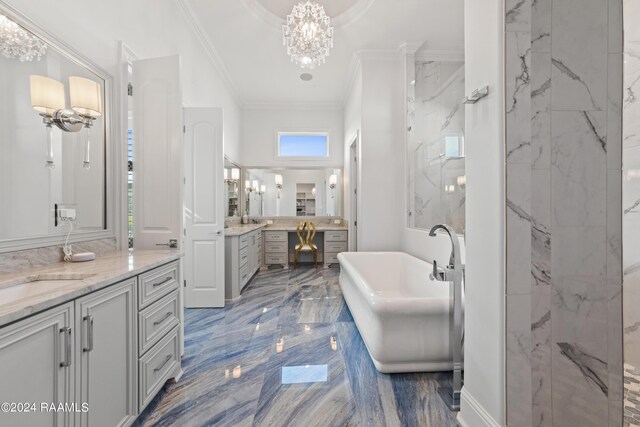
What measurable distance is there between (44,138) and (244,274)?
2.80 m

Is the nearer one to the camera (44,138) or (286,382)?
(44,138)

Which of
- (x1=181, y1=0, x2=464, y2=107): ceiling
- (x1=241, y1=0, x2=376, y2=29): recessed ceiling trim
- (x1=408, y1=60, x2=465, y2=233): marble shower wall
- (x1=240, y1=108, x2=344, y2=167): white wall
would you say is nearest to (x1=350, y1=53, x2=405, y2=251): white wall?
(x1=408, y1=60, x2=465, y2=233): marble shower wall

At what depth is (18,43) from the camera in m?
1.36

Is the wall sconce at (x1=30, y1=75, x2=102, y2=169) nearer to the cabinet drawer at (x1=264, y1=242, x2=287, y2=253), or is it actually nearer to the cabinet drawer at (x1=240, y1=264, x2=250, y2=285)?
the cabinet drawer at (x1=240, y1=264, x2=250, y2=285)

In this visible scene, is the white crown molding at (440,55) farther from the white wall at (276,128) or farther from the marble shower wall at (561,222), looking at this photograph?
the marble shower wall at (561,222)

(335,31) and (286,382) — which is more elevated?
(335,31)

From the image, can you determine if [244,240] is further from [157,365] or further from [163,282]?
[157,365]

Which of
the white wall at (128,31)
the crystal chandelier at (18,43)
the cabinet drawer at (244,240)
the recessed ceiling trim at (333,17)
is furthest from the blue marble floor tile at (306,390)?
the recessed ceiling trim at (333,17)

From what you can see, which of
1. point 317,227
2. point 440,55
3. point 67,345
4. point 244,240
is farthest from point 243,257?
point 440,55

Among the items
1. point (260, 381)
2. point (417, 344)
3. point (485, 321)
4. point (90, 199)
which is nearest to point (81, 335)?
point (90, 199)

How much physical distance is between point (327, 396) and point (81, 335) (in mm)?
1368

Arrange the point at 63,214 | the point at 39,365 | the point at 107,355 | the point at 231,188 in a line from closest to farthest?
1. the point at 39,365
2. the point at 107,355
3. the point at 63,214
4. the point at 231,188

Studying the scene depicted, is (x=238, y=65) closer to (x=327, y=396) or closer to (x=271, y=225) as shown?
(x=271, y=225)

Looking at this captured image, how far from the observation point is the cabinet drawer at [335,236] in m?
5.33
